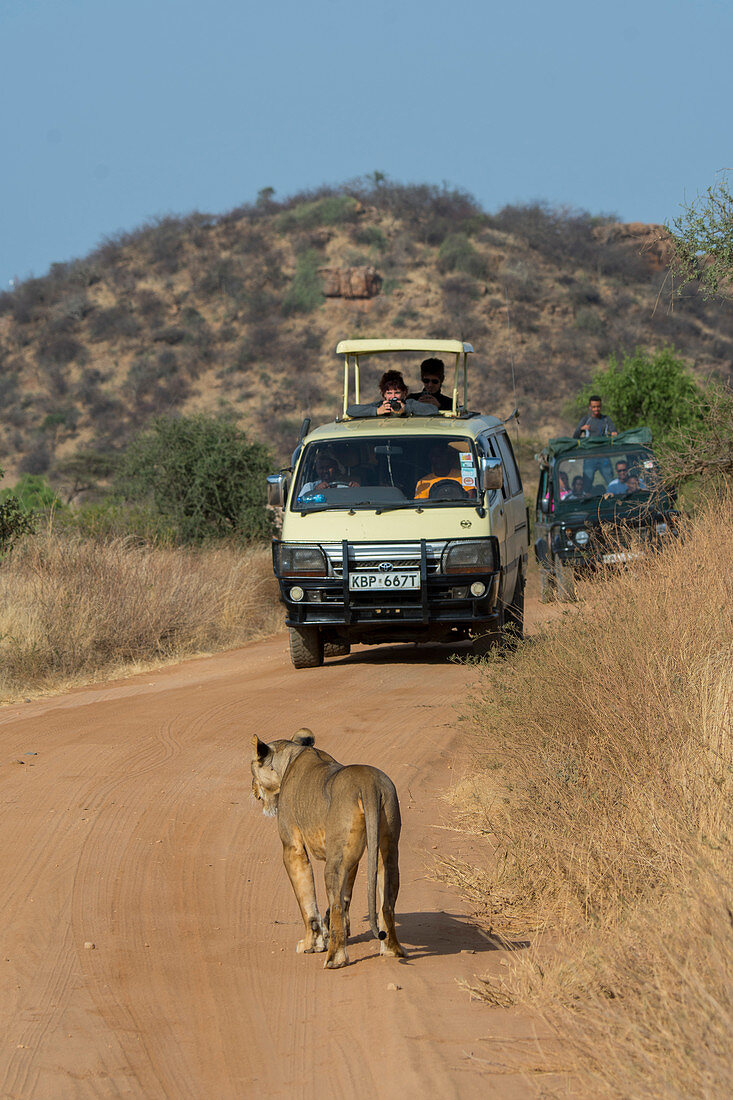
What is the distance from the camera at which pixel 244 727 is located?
28.3 ft

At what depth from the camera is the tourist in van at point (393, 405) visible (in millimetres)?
11781

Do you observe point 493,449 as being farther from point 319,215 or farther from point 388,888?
point 319,215

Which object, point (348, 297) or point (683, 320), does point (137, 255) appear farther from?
point (683, 320)

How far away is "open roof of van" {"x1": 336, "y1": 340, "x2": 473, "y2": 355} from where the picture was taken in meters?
11.6

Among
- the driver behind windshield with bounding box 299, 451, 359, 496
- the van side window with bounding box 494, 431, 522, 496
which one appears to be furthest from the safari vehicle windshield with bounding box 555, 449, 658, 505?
the driver behind windshield with bounding box 299, 451, 359, 496

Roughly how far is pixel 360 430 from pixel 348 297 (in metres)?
40.7

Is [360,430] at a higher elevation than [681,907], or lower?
higher

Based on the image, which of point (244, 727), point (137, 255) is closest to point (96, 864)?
point (244, 727)

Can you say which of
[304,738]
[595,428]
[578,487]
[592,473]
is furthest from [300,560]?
[595,428]

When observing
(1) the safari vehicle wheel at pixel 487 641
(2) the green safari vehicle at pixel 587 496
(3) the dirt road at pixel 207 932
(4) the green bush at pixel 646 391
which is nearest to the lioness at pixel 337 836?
(3) the dirt road at pixel 207 932

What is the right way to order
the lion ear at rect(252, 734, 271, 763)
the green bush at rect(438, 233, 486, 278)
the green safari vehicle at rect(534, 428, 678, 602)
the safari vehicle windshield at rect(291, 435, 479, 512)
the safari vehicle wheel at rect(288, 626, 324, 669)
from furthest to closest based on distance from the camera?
the green bush at rect(438, 233, 486, 278) → the green safari vehicle at rect(534, 428, 678, 602) → the safari vehicle wheel at rect(288, 626, 324, 669) → the safari vehicle windshield at rect(291, 435, 479, 512) → the lion ear at rect(252, 734, 271, 763)

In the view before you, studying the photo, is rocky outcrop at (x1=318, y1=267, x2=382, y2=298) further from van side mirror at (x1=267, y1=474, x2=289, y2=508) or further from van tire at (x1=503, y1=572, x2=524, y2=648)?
van side mirror at (x1=267, y1=474, x2=289, y2=508)

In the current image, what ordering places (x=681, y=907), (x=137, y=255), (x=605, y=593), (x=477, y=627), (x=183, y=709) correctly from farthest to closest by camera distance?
(x=137, y=255) → (x=477, y=627) → (x=183, y=709) → (x=605, y=593) → (x=681, y=907)

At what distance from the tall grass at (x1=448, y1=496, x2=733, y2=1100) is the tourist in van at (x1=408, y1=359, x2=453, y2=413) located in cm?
452
